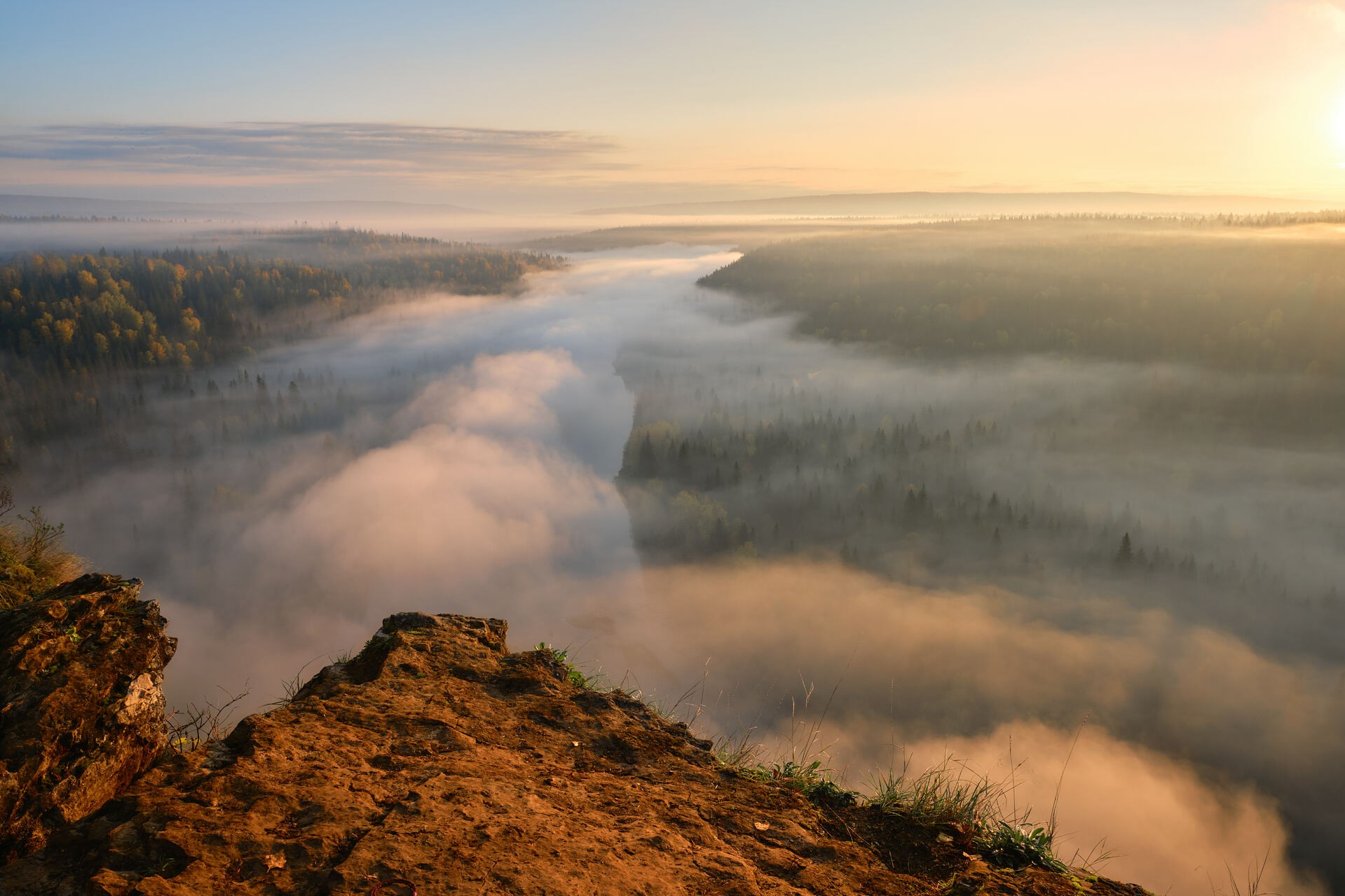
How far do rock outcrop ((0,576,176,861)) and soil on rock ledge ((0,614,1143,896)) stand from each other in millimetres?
302

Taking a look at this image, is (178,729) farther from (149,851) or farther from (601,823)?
(601,823)

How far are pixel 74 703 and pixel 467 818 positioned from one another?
3.66m

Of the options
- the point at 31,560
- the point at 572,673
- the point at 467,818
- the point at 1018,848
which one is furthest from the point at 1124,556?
the point at 31,560

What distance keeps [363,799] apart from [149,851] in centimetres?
155

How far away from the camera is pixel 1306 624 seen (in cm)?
18012

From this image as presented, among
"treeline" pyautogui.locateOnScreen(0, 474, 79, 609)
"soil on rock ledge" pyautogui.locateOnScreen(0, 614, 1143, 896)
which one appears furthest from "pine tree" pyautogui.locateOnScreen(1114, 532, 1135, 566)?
"treeline" pyautogui.locateOnScreen(0, 474, 79, 609)

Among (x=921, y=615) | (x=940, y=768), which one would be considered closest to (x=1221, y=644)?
(x=921, y=615)

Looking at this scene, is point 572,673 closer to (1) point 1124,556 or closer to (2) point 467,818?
(2) point 467,818

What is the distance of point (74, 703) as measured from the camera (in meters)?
6.26

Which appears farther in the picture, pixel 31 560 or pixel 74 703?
pixel 31 560

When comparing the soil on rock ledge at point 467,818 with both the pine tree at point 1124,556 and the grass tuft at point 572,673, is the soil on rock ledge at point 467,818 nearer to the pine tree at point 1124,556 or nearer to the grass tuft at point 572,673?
the grass tuft at point 572,673

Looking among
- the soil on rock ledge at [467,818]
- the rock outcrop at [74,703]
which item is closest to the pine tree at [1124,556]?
the soil on rock ledge at [467,818]

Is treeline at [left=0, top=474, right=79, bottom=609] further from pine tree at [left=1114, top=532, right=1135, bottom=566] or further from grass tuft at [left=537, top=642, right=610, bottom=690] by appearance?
pine tree at [left=1114, top=532, right=1135, bottom=566]

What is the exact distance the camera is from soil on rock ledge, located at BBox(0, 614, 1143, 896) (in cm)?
540
